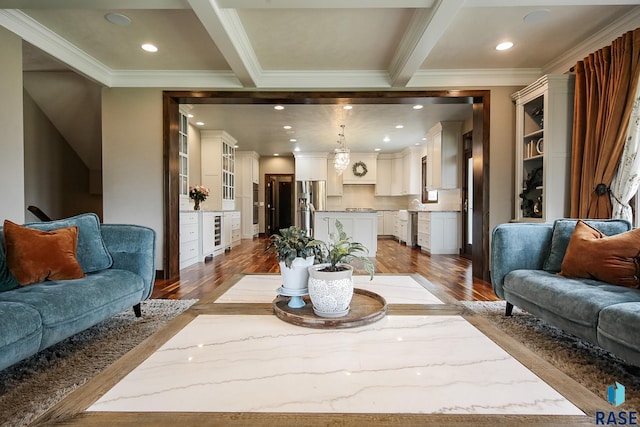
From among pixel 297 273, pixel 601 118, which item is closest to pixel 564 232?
pixel 601 118

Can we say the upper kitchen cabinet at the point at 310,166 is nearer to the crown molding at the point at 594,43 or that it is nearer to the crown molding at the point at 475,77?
the crown molding at the point at 475,77

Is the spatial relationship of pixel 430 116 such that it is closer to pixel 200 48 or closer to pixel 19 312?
pixel 200 48

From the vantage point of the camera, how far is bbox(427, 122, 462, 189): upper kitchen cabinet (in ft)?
20.5

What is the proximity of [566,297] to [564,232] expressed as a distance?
76cm

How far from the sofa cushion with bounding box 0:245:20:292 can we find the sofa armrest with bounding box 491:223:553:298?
10.8 feet

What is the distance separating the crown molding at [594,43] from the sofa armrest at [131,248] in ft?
14.5

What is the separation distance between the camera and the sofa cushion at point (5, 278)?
1.93m

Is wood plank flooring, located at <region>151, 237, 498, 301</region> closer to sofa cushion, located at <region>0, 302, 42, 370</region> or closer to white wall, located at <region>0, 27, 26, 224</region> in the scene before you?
white wall, located at <region>0, 27, 26, 224</region>

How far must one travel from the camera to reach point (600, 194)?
2.95m

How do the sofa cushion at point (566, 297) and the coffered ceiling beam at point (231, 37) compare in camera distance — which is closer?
the sofa cushion at point (566, 297)

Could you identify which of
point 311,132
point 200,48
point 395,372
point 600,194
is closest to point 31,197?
point 200,48

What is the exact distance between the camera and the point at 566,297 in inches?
75.6

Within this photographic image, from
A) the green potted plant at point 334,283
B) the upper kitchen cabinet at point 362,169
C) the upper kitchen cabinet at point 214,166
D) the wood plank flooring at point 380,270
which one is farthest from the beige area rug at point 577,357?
the upper kitchen cabinet at point 362,169

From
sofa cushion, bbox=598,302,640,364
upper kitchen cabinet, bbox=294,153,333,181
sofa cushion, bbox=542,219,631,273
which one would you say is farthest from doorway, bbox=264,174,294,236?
sofa cushion, bbox=598,302,640,364
